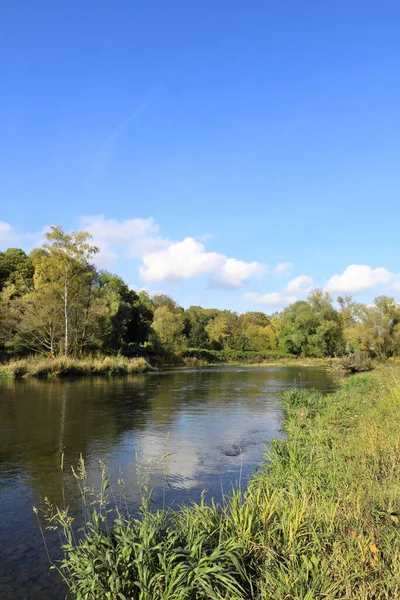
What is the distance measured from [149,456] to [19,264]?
42.9m

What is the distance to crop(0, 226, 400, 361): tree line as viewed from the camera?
4022cm

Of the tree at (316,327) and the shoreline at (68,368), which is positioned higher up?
the tree at (316,327)

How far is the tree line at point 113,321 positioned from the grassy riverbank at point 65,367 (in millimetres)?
3454

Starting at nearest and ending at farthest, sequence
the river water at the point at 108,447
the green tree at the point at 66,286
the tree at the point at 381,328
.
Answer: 1. the river water at the point at 108,447
2. the green tree at the point at 66,286
3. the tree at the point at 381,328

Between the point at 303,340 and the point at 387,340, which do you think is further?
the point at 303,340

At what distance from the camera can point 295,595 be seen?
370 centimetres

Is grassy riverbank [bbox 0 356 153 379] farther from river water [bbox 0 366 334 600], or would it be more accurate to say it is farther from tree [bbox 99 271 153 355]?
river water [bbox 0 366 334 600]

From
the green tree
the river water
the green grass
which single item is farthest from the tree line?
the green grass

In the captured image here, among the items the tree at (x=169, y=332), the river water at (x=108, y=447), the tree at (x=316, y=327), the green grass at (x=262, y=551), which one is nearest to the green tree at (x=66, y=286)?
the river water at (x=108, y=447)

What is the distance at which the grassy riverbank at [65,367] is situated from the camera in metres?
33.0

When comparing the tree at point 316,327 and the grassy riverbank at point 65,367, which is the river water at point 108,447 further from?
the tree at point 316,327

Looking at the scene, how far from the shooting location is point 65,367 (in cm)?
3516

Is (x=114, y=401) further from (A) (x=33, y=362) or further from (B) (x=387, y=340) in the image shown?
(B) (x=387, y=340)

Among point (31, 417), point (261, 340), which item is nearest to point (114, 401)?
point (31, 417)
